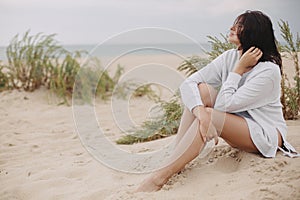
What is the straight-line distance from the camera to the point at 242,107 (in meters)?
2.40

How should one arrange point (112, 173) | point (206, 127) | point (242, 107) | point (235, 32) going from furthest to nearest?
1. point (112, 173)
2. point (235, 32)
3. point (242, 107)
4. point (206, 127)

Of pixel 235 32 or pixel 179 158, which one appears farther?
pixel 235 32

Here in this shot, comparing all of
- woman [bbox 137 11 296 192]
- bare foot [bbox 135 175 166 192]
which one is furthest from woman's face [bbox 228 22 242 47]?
bare foot [bbox 135 175 166 192]

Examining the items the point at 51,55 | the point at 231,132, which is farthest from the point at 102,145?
the point at 51,55

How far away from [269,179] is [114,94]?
387 centimetres

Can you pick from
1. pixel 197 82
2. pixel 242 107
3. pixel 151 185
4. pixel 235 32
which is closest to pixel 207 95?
pixel 197 82

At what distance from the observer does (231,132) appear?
236cm

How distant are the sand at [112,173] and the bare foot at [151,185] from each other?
0.03 metres

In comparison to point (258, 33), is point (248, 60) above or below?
below

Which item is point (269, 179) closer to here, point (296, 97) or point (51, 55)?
point (296, 97)

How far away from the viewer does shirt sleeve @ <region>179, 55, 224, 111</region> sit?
2.47 m

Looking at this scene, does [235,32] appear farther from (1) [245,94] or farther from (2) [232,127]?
(2) [232,127]

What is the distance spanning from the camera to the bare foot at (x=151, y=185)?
2.30 metres

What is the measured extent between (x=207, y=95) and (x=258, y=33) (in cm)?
46
